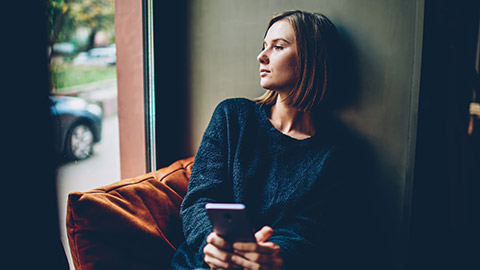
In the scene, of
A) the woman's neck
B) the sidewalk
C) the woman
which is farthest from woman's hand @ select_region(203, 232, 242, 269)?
the sidewalk

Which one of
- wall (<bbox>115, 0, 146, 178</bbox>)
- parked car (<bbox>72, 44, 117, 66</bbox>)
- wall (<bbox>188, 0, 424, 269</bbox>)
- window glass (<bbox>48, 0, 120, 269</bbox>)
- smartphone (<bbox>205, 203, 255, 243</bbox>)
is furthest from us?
wall (<bbox>115, 0, 146, 178</bbox>)

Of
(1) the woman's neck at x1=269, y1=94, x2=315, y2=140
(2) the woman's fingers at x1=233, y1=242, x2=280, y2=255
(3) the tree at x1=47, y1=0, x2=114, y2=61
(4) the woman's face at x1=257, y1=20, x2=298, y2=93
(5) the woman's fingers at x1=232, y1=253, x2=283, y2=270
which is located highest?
(3) the tree at x1=47, y1=0, x2=114, y2=61

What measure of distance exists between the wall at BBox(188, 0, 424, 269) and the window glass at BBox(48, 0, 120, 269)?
465 millimetres

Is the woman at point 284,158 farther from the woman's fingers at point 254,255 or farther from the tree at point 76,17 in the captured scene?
the tree at point 76,17

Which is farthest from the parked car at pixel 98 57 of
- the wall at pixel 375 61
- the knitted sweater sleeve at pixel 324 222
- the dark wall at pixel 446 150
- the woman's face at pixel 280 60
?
the dark wall at pixel 446 150

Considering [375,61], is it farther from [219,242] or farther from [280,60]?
[219,242]

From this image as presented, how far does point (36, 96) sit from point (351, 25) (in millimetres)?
1064

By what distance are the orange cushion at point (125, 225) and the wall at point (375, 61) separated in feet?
1.93

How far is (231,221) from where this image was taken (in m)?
0.81

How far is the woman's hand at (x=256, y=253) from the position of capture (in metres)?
0.90

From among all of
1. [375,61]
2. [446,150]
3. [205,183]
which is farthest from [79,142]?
[446,150]

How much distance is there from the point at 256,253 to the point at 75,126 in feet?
2.41

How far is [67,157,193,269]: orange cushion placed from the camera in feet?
3.13

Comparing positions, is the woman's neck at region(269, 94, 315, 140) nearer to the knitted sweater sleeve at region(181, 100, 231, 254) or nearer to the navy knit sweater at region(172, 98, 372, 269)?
the navy knit sweater at region(172, 98, 372, 269)
